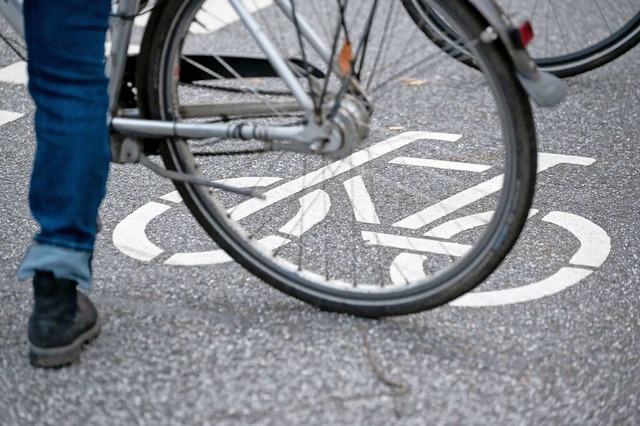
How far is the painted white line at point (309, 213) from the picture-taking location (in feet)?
11.3

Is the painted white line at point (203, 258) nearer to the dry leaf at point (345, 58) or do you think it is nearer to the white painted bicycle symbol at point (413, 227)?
the white painted bicycle symbol at point (413, 227)

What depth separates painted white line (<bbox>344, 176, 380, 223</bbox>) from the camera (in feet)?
11.6

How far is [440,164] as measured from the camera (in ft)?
13.1

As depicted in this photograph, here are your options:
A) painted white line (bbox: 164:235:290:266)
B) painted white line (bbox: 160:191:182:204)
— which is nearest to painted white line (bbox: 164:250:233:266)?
painted white line (bbox: 164:235:290:266)

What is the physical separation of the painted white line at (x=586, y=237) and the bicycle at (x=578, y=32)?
4.49ft

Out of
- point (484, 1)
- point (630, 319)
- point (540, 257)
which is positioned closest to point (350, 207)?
point (540, 257)

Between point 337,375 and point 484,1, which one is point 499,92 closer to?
point 484,1

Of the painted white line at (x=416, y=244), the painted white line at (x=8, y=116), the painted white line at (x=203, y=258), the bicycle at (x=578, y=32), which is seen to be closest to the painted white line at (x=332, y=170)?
the painted white line at (x=203, y=258)

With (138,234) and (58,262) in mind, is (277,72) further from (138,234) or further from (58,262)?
(138,234)

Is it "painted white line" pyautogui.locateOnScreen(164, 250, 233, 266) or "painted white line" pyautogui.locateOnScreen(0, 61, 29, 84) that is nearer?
"painted white line" pyautogui.locateOnScreen(164, 250, 233, 266)

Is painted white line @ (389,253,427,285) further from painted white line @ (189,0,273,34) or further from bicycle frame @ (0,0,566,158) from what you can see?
painted white line @ (189,0,273,34)

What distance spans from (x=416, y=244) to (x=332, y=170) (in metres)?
0.57

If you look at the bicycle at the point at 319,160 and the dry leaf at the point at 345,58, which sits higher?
the dry leaf at the point at 345,58

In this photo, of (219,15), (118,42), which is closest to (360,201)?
(118,42)
